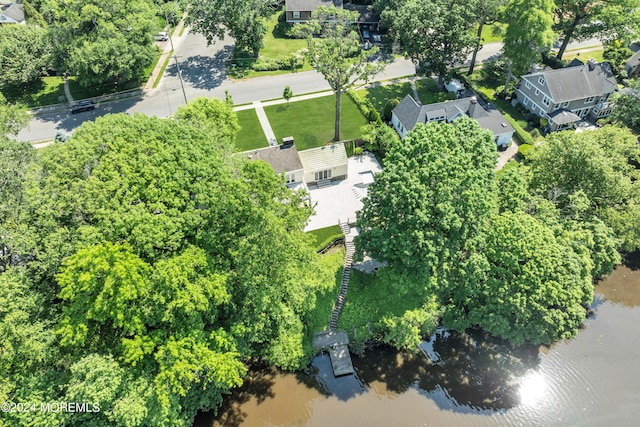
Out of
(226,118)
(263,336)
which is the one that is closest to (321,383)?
(263,336)

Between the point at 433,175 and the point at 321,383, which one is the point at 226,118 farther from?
the point at 321,383

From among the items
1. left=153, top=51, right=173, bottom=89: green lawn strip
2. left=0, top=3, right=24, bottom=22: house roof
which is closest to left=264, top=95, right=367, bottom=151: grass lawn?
left=153, top=51, right=173, bottom=89: green lawn strip

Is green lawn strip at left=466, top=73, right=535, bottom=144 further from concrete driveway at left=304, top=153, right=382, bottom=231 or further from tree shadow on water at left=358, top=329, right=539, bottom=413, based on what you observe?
tree shadow on water at left=358, top=329, right=539, bottom=413

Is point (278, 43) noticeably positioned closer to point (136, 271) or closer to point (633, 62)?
point (633, 62)

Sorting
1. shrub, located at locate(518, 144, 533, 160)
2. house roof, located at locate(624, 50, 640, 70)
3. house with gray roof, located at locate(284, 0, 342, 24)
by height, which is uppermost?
house with gray roof, located at locate(284, 0, 342, 24)

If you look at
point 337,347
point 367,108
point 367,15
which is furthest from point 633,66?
point 337,347

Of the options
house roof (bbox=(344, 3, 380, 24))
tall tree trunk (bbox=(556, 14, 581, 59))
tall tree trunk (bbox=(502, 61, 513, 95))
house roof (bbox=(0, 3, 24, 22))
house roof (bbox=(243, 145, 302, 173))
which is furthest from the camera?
house roof (bbox=(344, 3, 380, 24))

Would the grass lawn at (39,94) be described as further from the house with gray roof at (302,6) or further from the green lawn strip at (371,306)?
the green lawn strip at (371,306)
